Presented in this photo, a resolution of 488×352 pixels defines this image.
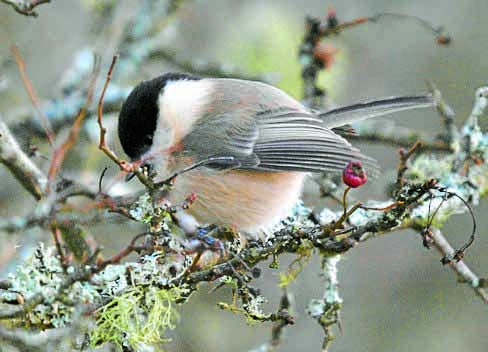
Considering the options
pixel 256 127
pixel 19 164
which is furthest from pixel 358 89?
pixel 19 164

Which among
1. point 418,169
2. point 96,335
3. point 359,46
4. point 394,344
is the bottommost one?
point 394,344

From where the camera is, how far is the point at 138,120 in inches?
141

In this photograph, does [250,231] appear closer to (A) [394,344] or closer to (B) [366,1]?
(A) [394,344]

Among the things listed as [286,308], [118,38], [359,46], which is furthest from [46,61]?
[286,308]

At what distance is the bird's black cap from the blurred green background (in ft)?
2.73

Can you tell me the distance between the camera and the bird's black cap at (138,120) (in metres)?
3.59

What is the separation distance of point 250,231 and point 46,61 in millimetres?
3419

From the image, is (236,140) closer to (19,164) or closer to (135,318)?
(19,164)

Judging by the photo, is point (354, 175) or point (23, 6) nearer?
point (354, 175)

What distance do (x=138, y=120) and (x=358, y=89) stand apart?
12.4ft

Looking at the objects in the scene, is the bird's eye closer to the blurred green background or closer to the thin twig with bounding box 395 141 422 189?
the blurred green background

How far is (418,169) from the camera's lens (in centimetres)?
355

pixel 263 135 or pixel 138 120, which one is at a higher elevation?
pixel 138 120

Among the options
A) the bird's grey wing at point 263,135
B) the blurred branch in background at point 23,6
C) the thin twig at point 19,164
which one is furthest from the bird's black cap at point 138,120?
the blurred branch in background at point 23,6
